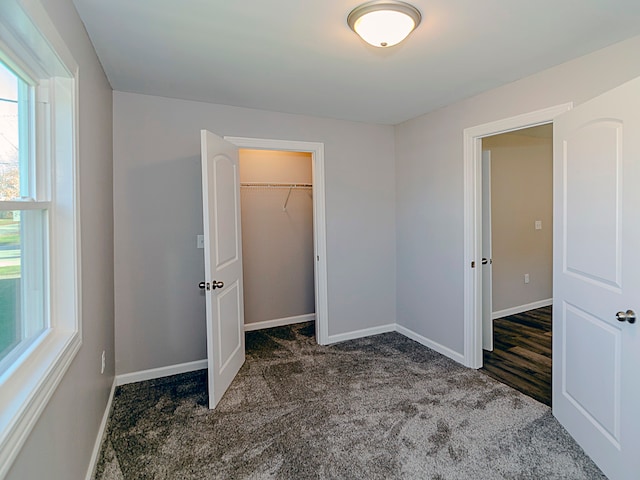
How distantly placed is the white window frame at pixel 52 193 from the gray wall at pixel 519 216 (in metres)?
4.00

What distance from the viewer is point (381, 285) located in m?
3.95

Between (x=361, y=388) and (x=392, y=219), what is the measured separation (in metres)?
1.91

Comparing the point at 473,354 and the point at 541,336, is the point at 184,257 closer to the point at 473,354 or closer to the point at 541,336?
the point at 473,354

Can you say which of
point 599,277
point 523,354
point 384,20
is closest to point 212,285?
point 384,20

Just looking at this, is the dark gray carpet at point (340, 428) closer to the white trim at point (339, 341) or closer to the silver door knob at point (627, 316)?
the white trim at point (339, 341)

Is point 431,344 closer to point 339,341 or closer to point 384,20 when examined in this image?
point 339,341

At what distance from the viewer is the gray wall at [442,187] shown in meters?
2.33

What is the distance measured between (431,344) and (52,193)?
10.7 feet

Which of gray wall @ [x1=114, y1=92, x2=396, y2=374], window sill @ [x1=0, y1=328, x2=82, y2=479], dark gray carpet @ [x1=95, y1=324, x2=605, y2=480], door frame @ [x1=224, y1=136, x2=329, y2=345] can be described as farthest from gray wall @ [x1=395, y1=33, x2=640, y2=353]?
window sill @ [x1=0, y1=328, x2=82, y2=479]

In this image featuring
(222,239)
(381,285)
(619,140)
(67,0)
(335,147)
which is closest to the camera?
(67,0)

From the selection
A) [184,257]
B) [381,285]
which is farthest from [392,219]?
[184,257]

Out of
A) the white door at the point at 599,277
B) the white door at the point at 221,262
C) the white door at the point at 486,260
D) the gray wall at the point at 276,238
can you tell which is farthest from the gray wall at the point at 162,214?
the white door at the point at 599,277

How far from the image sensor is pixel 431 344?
3500 millimetres

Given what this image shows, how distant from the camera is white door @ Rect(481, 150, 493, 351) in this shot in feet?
10.6
